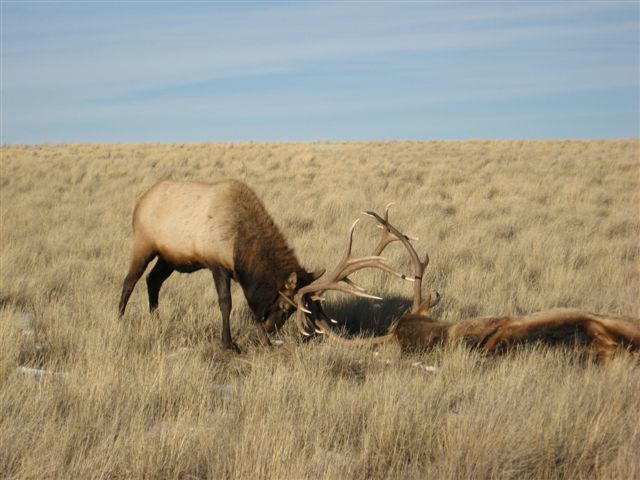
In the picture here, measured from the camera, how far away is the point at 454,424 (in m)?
3.81

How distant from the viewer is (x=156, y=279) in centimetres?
734

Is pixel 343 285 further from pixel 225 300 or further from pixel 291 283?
pixel 225 300

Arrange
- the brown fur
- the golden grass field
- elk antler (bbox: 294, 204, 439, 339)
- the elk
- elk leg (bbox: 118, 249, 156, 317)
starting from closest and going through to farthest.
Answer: the golden grass field
the brown fur
elk antler (bbox: 294, 204, 439, 339)
the elk
elk leg (bbox: 118, 249, 156, 317)

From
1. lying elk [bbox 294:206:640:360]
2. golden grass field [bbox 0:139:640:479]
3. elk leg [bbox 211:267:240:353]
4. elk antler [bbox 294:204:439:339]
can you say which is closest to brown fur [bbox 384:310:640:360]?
lying elk [bbox 294:206:640:360]

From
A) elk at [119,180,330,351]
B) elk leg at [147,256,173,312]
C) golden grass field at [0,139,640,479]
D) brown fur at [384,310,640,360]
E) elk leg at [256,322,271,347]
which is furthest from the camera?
elk leg at [147,256,173,312]

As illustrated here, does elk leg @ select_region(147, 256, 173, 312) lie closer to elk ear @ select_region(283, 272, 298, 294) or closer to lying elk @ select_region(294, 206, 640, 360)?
elk ear @ select_region(283, 272, 298, 294)

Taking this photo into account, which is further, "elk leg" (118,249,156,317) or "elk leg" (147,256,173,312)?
"elk leg" (147,256,173,312)

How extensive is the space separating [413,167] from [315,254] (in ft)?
41.7

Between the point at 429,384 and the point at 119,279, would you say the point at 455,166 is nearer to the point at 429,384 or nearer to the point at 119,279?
the point at 119,279

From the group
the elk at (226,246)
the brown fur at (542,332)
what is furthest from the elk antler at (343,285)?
the brown fur at (542,332)

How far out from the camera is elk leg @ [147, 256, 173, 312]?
23.9 ft

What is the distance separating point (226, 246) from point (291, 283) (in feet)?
2.28

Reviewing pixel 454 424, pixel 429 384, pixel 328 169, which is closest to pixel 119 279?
pixel 429 384

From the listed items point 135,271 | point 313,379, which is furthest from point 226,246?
point 313,379
